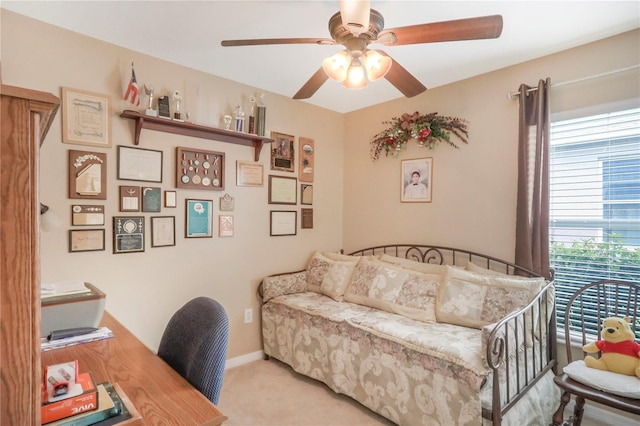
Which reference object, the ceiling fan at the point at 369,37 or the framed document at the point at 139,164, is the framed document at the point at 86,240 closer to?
the framed document at the point at 139,164

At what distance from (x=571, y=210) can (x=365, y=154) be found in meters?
1.89

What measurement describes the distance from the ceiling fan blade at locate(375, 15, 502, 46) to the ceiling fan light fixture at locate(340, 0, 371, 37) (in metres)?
0.22

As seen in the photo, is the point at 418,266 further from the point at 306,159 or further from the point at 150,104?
the point at 150,104

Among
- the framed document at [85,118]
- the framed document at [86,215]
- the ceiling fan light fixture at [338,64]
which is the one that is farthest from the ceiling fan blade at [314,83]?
the framed document at [86,215]

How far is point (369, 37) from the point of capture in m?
1.64

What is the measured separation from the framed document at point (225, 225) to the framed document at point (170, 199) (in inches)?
15.3

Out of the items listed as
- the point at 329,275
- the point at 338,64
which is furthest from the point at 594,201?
the point at 329,275

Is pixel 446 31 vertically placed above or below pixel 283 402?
above

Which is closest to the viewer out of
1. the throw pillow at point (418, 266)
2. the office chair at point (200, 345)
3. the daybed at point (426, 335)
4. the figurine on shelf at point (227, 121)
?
the office chair at point (200, 345)

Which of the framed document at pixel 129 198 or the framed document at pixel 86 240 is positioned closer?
the framed document at pixel 86 240

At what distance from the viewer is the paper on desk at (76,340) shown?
56.2 inches

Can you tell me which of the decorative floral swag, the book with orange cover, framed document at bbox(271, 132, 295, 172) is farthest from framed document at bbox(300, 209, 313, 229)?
the book with orange cover

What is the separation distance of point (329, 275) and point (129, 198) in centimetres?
174

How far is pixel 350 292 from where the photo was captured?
2.94 meters
